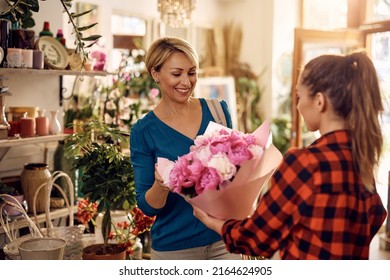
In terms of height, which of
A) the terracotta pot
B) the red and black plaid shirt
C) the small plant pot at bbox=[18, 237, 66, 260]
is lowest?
the terracotta pot

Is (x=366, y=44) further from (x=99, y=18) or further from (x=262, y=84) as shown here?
(x=99, y=18)

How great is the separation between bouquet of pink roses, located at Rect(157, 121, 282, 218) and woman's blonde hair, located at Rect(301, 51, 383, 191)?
0.96ft

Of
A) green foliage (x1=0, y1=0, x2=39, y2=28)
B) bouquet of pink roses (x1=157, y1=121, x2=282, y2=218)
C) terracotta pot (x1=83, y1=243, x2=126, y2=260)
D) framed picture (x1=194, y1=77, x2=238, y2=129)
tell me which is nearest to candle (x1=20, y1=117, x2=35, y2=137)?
green foliage (x1=0, y1=0, x2=39, y2=28)

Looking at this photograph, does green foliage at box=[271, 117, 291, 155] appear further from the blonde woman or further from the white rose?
the white rose

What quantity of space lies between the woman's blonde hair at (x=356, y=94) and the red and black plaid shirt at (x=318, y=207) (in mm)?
29

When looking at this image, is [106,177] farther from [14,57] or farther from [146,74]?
[146,74]

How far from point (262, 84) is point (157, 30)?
1.56 meters

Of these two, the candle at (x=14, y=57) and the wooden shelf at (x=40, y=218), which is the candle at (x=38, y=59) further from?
the wooden shelf at (x=40, y=218)

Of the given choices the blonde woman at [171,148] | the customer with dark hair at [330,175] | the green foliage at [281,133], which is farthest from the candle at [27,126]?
the green foliage at [281,133]

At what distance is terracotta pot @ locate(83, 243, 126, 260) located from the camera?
2340 millimetres

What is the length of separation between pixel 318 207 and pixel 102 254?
4.64 feet

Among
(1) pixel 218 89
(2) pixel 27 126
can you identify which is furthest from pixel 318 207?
(1) pixel 218 89

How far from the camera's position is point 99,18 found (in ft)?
15.6
